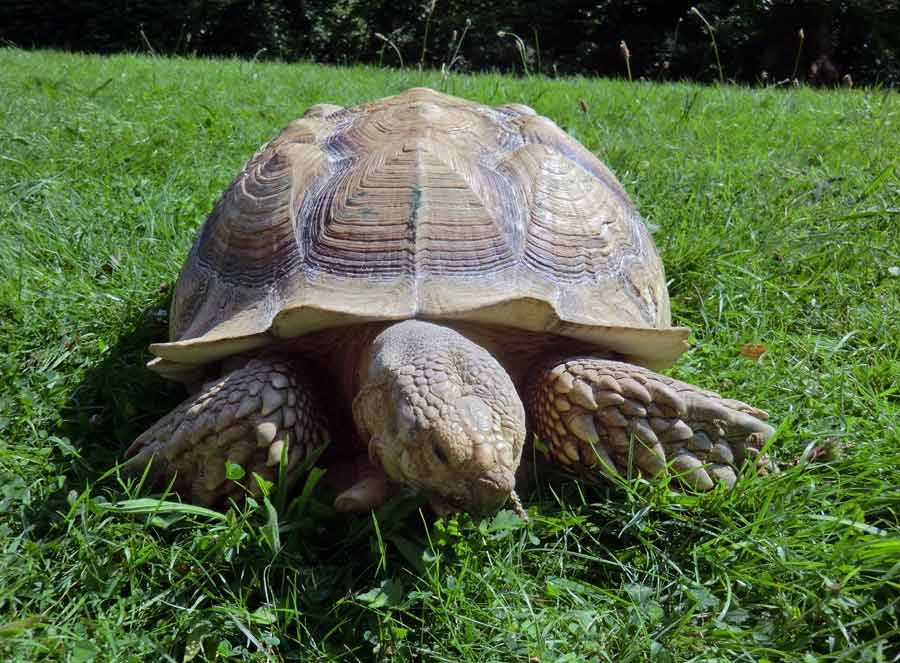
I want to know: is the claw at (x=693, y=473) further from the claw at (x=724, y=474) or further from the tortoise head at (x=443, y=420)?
the tortoise head at (x=443, y=420)

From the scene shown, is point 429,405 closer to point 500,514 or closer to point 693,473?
point 500,514

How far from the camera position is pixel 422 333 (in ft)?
6.08

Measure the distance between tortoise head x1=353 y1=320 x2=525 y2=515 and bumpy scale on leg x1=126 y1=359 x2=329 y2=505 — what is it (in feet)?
0.76

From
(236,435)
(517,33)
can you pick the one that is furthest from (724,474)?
(517,33)

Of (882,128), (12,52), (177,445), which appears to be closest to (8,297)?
(177,445)

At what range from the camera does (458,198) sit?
Answer: 7.10ft

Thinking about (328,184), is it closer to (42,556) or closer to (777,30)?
(42,556)

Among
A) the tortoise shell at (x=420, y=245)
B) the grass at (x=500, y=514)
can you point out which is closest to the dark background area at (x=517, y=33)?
the grass at (x=500, y=514)

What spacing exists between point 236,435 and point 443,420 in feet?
2.09

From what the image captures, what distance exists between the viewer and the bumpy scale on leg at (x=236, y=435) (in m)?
1.96

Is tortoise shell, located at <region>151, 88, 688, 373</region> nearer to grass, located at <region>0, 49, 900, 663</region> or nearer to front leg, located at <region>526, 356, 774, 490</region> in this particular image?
front leg, located at <region>526, 356, 774, 490</region>

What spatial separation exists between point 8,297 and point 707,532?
2587 millimetres

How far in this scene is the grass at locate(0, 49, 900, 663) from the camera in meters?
1.64

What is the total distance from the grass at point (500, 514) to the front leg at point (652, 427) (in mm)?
77
